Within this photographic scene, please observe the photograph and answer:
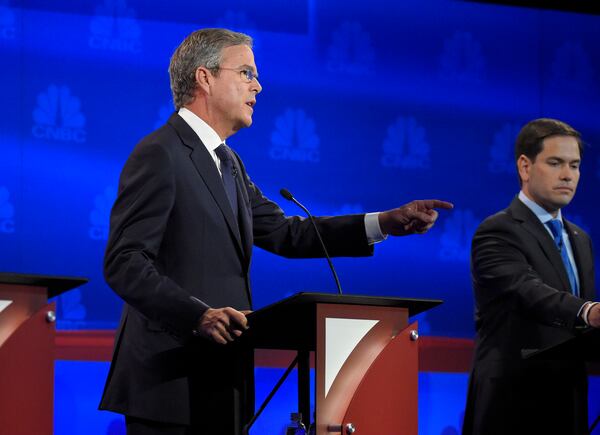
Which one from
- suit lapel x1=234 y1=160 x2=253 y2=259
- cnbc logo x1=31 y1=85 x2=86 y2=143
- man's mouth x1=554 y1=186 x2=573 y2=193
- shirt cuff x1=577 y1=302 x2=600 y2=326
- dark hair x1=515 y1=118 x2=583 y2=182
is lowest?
shirt cuff x1=577 y1=302 x2=600 y2=326

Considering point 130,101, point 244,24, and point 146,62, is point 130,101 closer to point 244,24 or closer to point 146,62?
point 146,62

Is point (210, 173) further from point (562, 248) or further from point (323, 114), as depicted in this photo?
point (323, 114)

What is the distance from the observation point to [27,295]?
8.25 ft

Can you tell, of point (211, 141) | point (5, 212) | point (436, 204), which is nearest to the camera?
point (436, 204)

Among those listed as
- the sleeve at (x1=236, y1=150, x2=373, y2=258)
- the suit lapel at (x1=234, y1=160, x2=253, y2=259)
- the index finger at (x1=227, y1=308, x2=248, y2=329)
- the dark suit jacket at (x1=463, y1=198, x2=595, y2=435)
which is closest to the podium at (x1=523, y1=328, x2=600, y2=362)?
the dark suit jacket at (x1=463, y1=198, x2=595, y2=435)

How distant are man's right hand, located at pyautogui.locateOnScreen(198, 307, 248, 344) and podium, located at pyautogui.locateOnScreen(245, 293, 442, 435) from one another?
0.03 m

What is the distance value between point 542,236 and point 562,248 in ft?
0.37

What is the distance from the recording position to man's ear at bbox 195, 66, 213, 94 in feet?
9.25

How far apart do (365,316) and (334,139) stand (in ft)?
9.25

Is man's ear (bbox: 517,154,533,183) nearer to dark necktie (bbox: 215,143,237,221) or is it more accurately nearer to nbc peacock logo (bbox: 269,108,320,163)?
nbc peacock logo (bbox: 269,108,320,163)

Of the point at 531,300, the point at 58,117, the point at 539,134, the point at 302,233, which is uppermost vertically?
the point at 58,117

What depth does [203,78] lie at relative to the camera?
283 cm

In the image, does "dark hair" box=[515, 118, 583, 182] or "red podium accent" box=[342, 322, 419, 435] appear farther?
"dark hair" box=[515, 118, 583, 182]

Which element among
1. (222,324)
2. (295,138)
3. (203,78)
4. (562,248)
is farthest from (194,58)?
(295,138)
